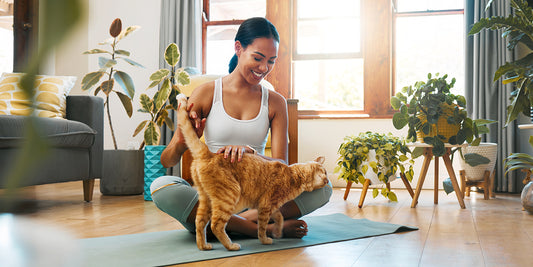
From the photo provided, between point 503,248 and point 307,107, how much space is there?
9.53 feet

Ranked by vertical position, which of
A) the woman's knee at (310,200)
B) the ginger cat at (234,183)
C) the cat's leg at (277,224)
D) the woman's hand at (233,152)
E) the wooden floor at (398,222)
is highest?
the woman's hand at (233,152)

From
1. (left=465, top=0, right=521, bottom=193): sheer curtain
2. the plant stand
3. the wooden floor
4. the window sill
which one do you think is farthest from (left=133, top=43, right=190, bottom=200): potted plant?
(left=465, top=0, right=521, bottom=193): sheer curtain

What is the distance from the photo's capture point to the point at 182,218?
1775 millimetres

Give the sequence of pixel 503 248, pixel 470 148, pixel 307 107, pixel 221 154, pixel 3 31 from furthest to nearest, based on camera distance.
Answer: pixel 307 107
pixel 470 148
pixel 503 248
pixel 221 154
pixel 3 31

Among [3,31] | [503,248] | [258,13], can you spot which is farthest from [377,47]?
[3,31]

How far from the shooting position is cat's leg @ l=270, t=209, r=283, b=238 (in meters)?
1.74

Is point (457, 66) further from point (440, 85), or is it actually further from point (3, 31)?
point (3, 31)

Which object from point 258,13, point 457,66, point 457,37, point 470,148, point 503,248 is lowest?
point 503,248

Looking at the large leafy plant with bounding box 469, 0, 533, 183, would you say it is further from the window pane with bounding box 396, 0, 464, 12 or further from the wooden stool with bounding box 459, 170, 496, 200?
the window pane with bounding box 396, 0, 464, 12

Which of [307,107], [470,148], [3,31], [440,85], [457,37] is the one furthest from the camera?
[307,107]

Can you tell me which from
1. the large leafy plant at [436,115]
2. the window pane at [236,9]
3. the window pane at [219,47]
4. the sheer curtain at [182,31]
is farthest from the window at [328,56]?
the large leafy plant at [436,115]

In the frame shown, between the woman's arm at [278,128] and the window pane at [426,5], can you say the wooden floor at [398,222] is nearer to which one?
the woman's arm at [278,128]

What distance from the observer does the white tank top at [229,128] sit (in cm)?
178

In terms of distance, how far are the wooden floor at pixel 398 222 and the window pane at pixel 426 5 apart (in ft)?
5.69
